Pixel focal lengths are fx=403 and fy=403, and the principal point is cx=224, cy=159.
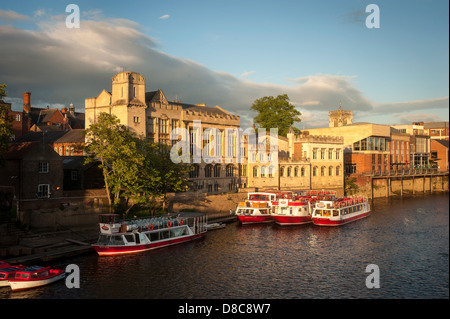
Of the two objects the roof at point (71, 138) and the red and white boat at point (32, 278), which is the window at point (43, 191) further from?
the roof at point (71, 138)

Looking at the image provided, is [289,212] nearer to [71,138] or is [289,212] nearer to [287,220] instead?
→ [287,220]

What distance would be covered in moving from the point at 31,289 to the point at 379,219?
190 feet

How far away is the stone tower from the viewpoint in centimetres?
17435

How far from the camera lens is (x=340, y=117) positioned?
573ft

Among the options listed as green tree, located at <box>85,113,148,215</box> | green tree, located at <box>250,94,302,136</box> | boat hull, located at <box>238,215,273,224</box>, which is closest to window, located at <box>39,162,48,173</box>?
green tree, located at <box>85,113,148,215</box>

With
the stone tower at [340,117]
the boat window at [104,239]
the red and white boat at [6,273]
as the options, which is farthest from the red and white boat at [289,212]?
the stone tower at [340,117]

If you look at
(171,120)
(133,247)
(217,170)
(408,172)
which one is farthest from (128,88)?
(408,172)

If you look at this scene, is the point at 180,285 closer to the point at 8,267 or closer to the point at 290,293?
the point at 290,293

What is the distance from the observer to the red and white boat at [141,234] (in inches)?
1809

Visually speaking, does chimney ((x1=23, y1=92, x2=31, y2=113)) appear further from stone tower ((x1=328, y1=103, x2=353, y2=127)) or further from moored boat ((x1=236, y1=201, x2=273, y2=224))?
stone tower ((x1=328, y1=103, x2=353, y2=127))

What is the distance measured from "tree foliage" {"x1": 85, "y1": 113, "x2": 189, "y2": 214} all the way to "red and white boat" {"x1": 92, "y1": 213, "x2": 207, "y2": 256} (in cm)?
444

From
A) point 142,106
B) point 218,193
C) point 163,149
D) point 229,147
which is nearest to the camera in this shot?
point 163,149

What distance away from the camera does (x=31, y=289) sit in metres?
34.6
